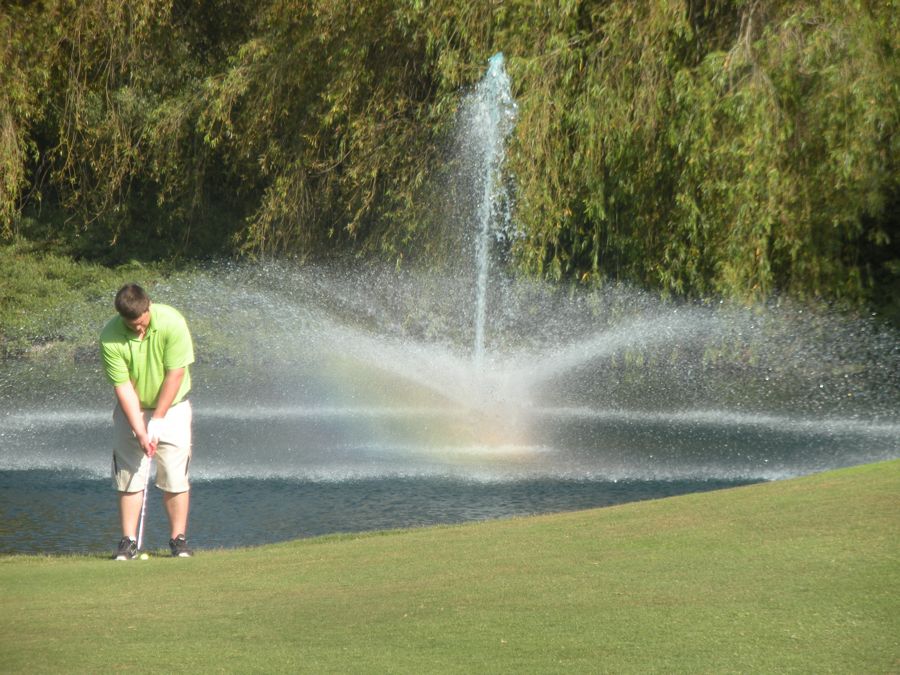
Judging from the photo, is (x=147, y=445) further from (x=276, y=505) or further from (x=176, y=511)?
(x=276, y=505)

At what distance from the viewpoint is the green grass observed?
10.7 feet

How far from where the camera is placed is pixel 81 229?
24859 millimetres

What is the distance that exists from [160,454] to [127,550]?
19.8 inches

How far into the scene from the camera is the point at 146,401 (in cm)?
590

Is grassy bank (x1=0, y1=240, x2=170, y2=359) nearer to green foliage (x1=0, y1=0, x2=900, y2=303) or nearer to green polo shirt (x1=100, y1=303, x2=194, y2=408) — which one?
green foliage (x1=0, y1=0, x2=900, y2=303)

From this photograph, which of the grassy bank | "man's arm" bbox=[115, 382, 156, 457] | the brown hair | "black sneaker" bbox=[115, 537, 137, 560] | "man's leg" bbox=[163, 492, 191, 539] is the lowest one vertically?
"black sneaker" bbox=[115, 537, 137, 560]

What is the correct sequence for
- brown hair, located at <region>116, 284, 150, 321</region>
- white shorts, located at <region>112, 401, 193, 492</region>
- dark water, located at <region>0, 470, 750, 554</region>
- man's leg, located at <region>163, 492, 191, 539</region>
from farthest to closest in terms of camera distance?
dark water, located at <region>0, 470, 750, 554</region>
man's leg, located at <region>163, 492, 191, 539</region>
white shorts, located at <region>112, 401, 193, 492</region>
brown hair, located at <region>116, 284, 150, 321</region>

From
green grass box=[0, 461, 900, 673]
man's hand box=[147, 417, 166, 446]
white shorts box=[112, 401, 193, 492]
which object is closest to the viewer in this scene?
green grass box=[0, 461, 900, 673]

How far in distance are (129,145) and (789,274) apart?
985 cm

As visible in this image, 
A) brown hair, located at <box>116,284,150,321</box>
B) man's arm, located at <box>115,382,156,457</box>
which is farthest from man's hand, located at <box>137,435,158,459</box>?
brown hair, located at <box>116,284,150,321</box>

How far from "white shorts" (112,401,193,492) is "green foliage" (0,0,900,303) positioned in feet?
23.8

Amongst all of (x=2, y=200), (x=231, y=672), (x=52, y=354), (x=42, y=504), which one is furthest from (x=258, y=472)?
(x=52, y=354)

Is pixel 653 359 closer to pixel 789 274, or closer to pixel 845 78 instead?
pixel 789 274

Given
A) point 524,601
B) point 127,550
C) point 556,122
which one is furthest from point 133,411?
point 556,122
